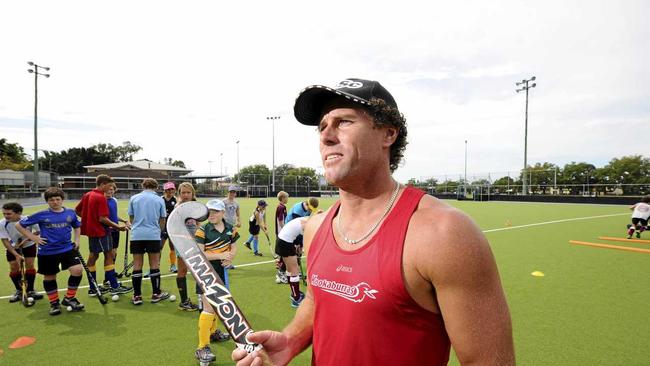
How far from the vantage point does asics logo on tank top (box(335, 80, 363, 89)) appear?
1704mm

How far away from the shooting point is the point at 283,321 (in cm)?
585

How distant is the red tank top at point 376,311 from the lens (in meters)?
1.38

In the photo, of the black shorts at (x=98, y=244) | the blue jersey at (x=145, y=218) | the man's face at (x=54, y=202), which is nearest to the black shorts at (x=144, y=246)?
the blue jersey at (x=145, y=218)

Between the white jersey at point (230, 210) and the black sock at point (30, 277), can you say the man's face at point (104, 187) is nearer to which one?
the black sock at point (30, 277)

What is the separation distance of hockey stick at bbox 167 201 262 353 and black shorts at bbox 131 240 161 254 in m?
5.37

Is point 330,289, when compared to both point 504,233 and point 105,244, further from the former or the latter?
point 504,233

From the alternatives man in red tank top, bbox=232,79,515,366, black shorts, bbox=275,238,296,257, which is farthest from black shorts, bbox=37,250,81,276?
man in red tank top, bbox=232,79,515,366

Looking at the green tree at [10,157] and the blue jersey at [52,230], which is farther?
the green tree at [10,157]

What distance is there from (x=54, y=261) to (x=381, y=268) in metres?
7.10

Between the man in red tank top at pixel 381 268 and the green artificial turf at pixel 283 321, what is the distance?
339 centimetres

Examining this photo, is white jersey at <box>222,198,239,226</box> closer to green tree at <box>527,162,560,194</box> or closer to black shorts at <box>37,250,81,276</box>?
black shorts at <box>37,250,81,276</box>

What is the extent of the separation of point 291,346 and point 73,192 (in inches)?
2402

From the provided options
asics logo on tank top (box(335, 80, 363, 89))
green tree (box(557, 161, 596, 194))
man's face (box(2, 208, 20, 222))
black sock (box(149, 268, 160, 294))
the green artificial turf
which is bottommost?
the green artificial turf

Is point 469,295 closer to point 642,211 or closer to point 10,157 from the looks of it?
point 642,211
